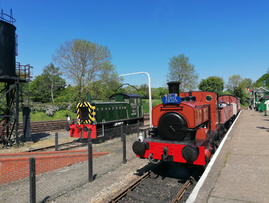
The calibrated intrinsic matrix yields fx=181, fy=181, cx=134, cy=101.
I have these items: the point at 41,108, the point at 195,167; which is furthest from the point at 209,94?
the point at 41,108

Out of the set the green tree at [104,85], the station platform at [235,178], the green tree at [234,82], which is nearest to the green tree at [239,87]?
the green tree at [234,82]

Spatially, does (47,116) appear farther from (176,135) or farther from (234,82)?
(234,82)

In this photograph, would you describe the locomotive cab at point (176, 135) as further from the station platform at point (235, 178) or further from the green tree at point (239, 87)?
the green tree at point (239, 87)

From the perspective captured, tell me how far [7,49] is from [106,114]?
7.69 meters

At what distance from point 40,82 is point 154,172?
48909mm

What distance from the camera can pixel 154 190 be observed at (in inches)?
205

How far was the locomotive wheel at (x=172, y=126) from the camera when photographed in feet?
19.0

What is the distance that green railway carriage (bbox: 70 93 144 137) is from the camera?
39.3 feet

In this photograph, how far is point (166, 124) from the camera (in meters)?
6.05

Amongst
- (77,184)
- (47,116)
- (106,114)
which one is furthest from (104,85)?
(77,184)

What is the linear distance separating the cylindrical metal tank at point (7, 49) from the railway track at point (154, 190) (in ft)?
36.4

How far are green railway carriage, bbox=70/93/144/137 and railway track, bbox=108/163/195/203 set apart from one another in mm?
6455

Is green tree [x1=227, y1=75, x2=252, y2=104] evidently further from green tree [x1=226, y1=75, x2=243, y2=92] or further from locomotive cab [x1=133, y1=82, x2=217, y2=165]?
locomotive cab [x1=133, y1=82, x2=217, y2=165]

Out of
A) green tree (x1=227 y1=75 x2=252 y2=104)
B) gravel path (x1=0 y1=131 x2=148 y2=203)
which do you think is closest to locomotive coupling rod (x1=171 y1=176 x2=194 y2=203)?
gravel path (x1=0 y1=131 x2=148 y2=203)
